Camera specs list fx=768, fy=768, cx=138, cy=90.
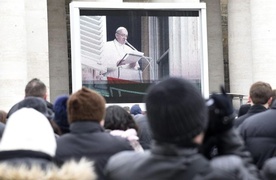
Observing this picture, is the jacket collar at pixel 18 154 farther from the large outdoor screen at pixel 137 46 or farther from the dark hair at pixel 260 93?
the large outdoor screen at pixel 137 46

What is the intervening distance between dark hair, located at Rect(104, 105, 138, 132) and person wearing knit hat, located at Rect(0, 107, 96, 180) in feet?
6.23

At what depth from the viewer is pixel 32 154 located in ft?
16.0

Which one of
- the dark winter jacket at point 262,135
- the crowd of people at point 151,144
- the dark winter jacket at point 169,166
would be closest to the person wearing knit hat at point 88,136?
the crowd of people at point 151,144

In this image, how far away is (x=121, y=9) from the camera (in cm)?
2283

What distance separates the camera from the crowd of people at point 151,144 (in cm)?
339

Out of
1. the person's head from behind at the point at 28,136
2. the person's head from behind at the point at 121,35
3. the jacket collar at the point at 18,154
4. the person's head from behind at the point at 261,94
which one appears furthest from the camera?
the person's head from behind at the point at 121,35

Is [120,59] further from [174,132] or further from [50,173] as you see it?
[174,132]

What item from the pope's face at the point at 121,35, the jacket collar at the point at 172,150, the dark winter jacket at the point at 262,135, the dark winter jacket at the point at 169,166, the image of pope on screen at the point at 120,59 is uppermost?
the pope's face at the point at 121,35

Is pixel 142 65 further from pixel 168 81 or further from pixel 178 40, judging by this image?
pixel 168 81

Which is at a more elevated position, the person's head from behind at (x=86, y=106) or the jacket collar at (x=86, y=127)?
the person's head from behind at (x=86, y=106)

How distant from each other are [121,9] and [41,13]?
4634 mm

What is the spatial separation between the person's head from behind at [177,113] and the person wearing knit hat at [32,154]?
99 cm

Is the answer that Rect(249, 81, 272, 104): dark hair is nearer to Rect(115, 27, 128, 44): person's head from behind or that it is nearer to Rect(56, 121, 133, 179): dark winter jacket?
Rect(56, 121, 133, 179): dark winter jacket

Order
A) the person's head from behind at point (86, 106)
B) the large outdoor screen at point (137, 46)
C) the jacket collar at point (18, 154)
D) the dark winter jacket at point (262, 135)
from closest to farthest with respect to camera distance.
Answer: the jacket collar at point (18, 154)
the person's head from behind at point (86, 106)
the dark winter jacket at point (262, 135)
the large outdoor screen at point (137, 46)
